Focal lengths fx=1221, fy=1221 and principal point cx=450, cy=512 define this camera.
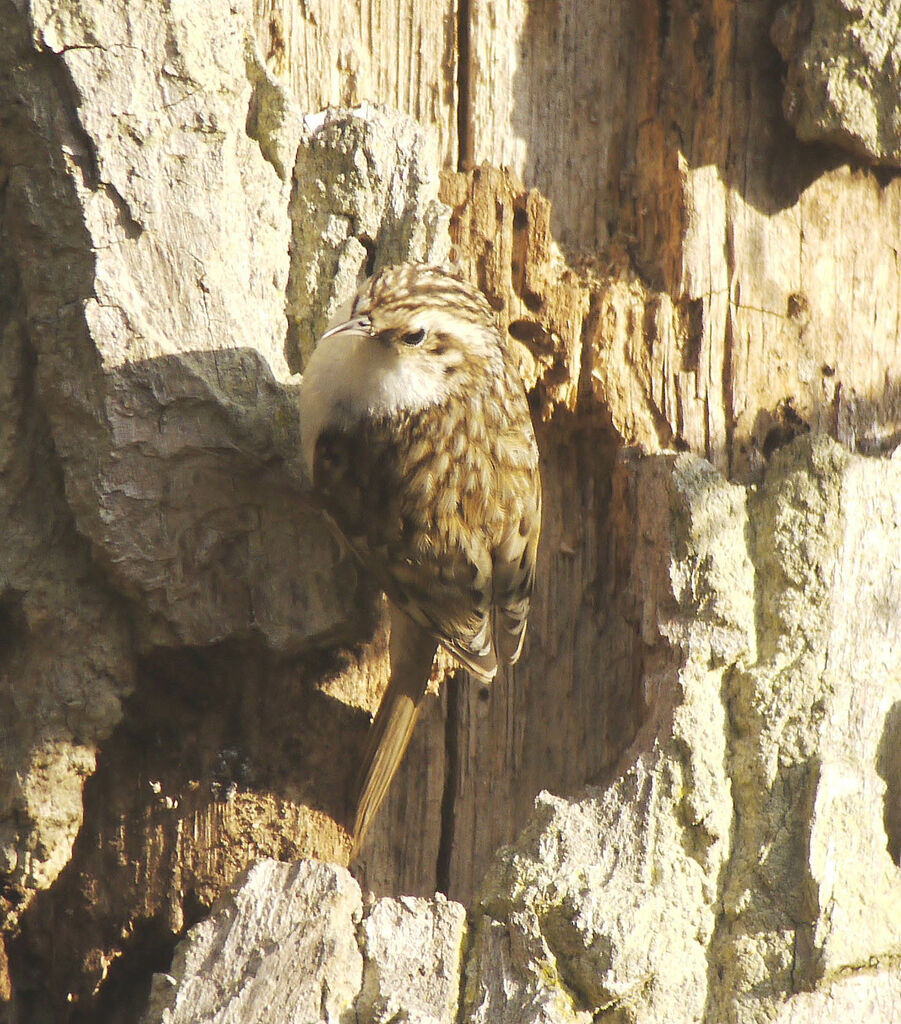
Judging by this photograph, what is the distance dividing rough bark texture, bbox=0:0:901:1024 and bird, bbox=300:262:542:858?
139 mm

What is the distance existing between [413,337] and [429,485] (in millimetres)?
356

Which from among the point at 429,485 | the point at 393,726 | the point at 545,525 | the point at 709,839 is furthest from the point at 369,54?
the point at 709,839

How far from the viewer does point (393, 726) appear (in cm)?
273

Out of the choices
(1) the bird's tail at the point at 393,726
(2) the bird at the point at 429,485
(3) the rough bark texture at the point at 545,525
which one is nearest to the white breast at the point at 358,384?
(2) the bird at the point at 429,485

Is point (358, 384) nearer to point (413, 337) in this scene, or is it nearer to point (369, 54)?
point (413, 337)

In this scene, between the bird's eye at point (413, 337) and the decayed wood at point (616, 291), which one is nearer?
the bird's eye at point (413, 337)

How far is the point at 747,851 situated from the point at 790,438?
1.02m

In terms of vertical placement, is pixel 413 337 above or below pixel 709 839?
above

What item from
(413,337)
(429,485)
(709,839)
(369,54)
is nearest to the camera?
(709,839)

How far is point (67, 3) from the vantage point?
2633mm

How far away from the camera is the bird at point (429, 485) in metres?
2.76

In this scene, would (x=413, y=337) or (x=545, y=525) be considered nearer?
(x=413, y=337)

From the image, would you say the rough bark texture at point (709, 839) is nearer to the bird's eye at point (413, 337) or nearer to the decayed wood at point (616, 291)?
the decayed wood at point (616, 291)

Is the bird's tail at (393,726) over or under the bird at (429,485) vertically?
under
